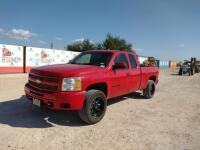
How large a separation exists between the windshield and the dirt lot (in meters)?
1.53

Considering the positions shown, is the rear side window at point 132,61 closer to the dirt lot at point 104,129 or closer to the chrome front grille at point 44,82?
the dirt lot at point 104,129

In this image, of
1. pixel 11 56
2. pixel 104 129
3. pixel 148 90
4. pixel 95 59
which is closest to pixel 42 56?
pixel 11 56

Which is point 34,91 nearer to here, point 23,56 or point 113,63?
point 113,63

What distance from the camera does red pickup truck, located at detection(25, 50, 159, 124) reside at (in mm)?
5207

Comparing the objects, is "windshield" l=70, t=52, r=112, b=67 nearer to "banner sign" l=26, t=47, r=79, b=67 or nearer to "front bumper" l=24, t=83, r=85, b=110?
"front bumper" l=24, t=83, r=85, b=110

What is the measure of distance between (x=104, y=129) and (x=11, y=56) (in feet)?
59.0

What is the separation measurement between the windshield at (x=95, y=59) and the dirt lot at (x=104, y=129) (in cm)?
153

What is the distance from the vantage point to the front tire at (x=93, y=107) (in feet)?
17.8

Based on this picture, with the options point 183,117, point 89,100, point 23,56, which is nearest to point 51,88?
point 89,100

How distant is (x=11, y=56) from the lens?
2102 cm

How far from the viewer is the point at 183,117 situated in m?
6.77

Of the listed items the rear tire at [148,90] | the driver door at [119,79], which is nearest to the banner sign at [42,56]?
the rear tire at [148,90]

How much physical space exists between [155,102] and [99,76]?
12.6 feet

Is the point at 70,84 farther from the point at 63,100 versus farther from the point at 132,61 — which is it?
the point at 132,61
